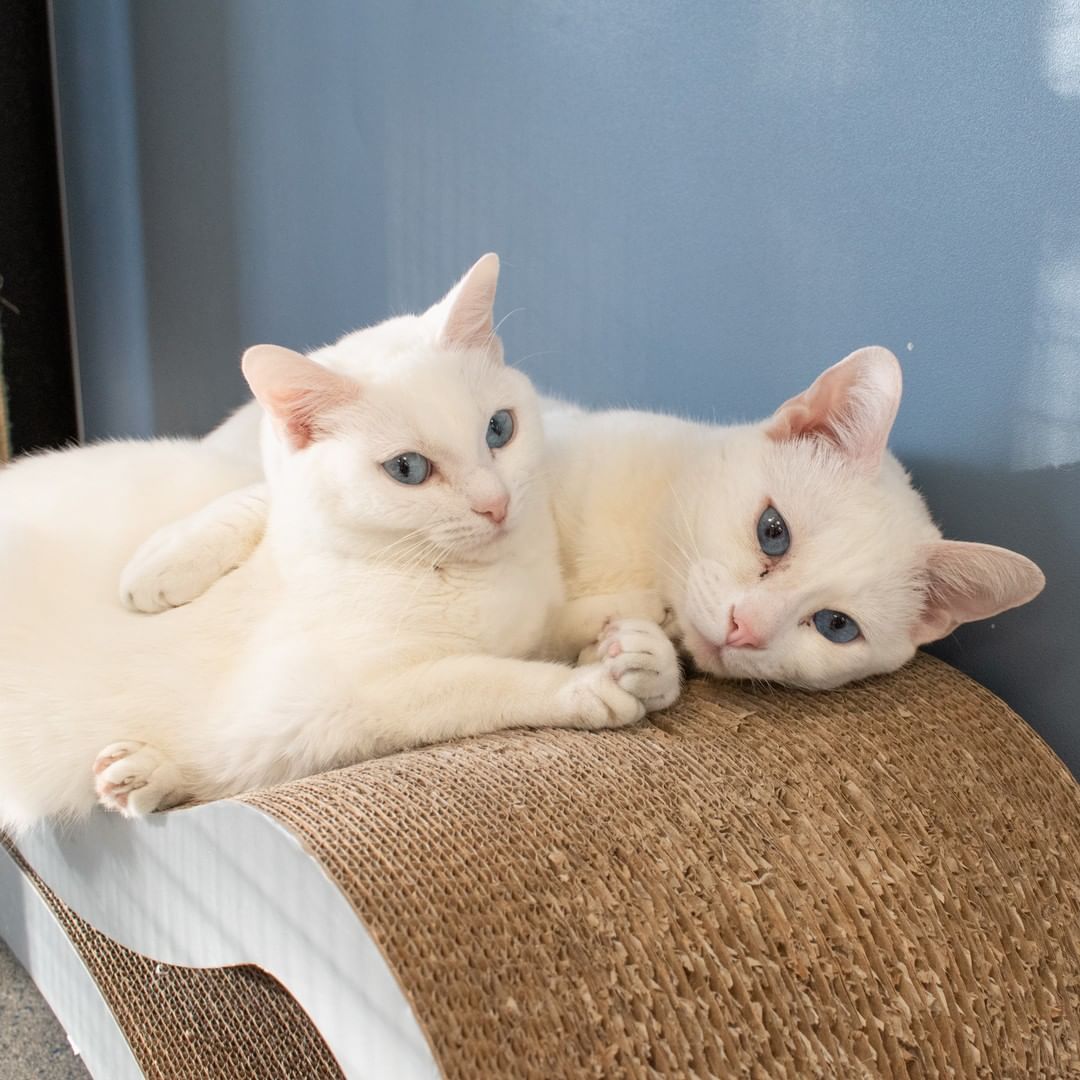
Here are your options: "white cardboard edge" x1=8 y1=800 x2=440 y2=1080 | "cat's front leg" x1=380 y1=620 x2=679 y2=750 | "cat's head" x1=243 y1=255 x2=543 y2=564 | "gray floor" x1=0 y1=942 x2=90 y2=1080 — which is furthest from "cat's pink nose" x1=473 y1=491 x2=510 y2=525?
"gray floor" x1=0 y1=942 x2=90 y2=1080

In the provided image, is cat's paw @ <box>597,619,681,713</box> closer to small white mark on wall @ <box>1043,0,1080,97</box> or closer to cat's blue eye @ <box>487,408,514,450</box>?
cat's blue eye @ <box>487,408,514,450</box>

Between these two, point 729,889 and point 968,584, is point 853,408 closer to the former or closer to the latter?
point 968,584

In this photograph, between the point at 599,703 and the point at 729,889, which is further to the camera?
the point at 599,703

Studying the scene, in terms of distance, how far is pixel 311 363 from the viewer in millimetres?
1104

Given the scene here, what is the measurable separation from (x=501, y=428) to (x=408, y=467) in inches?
5.3

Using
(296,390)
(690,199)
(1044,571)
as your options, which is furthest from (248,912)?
(690,199)

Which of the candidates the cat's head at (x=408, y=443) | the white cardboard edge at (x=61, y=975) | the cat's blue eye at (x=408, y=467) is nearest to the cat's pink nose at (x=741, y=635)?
the cat's head at (x=408, y=443)

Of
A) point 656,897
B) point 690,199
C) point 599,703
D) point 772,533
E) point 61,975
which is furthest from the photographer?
point 690,199

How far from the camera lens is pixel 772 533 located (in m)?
1.21

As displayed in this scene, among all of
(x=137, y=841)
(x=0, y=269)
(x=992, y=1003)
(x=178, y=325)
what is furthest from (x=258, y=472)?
(x=0, y=269)

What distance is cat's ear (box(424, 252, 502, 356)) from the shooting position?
3.98 feet

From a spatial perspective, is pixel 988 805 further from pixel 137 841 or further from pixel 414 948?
pixel 137 841

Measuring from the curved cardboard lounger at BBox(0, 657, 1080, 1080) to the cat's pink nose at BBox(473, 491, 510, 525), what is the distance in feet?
0.73

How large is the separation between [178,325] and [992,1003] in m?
2.35
